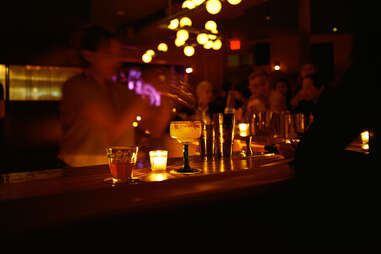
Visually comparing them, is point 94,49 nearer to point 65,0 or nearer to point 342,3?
point 65,0

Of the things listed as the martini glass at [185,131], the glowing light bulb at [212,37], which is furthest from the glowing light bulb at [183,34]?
the martini glass at [185,131]

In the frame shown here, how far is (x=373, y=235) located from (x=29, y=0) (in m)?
5.63

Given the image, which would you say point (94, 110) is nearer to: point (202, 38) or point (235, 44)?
point (202, 38)

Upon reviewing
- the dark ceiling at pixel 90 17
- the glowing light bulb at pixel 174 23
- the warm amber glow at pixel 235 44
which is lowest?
the warm amber glow at pixel 235 44

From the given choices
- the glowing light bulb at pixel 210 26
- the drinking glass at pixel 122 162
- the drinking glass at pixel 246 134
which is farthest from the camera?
the glowing light bulb at pixel 210 26

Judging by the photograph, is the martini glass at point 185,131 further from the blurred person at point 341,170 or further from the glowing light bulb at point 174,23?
the glowing light bulb at point 174,23

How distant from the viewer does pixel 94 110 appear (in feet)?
6.69

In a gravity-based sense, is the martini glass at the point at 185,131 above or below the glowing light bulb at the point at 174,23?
below

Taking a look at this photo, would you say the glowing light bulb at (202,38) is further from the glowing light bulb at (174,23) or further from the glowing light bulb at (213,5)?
the glowing light bulb at (213,5)

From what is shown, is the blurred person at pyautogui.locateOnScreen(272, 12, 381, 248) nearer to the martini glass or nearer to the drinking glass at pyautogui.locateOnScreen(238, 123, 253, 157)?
the martini glass

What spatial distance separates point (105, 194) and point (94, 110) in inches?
48.2

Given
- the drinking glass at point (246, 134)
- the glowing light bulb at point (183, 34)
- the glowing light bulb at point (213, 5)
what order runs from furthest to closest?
the glowing light bulb at point (183, 34) < the glowing light bulb at point (213, 5) < the drinking glass at point (246, 134)

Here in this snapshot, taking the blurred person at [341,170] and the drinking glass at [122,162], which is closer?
the blurred person at [341,170]

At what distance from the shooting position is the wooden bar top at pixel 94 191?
76cm
